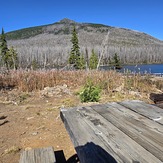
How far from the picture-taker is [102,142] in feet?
4.79

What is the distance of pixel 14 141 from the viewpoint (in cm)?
430

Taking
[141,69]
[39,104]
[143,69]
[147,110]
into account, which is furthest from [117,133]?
[141,69]

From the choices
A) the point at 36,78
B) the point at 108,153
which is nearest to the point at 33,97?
the point at 36,78

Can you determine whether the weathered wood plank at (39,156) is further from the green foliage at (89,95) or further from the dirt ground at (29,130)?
the green foliage at (89,95)

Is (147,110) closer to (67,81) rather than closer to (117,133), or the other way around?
(117,133)

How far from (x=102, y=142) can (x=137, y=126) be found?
402 mm

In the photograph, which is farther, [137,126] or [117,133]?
[137,126]

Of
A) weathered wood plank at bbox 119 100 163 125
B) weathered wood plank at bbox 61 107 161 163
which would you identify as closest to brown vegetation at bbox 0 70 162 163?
weathered wood plank at bbox 119 100 163 125

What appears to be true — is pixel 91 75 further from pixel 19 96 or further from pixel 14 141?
pixel 14 141

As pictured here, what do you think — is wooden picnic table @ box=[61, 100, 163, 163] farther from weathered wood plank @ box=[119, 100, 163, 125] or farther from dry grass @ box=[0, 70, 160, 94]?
dry grass @ box=[0, 70, 160, 94]

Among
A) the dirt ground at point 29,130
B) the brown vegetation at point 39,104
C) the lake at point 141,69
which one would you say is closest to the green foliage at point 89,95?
the brown vegetation at point 39,104

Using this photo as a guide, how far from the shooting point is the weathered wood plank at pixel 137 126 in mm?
1375

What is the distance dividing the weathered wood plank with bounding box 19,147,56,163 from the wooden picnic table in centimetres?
51

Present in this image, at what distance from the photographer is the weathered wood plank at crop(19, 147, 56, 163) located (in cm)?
233
